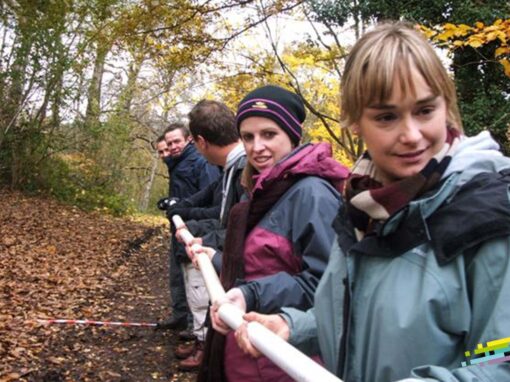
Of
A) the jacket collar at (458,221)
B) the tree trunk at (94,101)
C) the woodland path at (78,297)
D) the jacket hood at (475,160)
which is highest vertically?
the tree trunk at (94,101)

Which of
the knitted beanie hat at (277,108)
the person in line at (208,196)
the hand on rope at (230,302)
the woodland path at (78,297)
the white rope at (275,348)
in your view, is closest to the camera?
the white rope at (275,348)

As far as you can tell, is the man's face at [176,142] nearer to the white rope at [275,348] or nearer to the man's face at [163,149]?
the man's face at [163,149]

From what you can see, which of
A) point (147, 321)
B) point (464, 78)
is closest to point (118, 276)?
point (147, 321)

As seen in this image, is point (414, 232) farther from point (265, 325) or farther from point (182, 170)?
point (182, 170)

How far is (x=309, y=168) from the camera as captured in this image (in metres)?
2.09

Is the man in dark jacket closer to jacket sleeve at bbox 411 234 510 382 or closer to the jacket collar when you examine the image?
the jacket collar

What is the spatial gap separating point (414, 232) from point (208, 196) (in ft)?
11.7

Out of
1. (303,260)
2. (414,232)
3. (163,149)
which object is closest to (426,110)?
(414,232)

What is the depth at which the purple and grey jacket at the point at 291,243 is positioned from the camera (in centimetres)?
194

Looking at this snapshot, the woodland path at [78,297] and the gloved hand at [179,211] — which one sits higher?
the gloved hand at [179,211]

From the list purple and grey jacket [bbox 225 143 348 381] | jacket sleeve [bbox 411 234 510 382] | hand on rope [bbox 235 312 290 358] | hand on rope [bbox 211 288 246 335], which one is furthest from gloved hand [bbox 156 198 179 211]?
jacket sleeve [bbox 411 234 510 382]

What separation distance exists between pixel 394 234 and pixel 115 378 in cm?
399

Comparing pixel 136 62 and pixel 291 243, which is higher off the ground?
pixel 136 62

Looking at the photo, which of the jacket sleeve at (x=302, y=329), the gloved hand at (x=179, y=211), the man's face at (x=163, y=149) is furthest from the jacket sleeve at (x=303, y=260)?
the man's face at (x=163, y=149)
